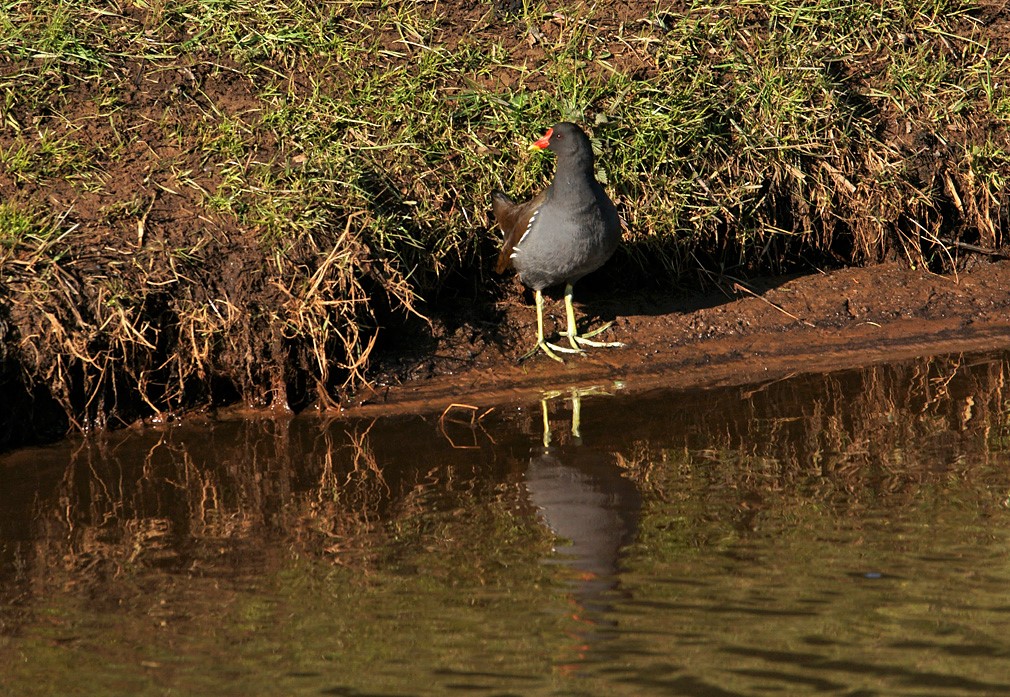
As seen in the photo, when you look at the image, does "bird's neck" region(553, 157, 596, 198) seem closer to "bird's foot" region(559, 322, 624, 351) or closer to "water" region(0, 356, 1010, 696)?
"bird's foot" region(559, 322, 624, 351)

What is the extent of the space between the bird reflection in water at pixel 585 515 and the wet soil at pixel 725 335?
57 centimetres

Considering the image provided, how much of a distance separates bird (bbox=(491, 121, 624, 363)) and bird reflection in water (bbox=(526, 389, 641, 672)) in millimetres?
739

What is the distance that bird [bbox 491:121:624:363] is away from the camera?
6094 millimetres

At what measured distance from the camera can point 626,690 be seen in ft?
11.4

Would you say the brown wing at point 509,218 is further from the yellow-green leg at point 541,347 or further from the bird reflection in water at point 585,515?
the bird reflection in water at point 585,515

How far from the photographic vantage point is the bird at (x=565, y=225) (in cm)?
609

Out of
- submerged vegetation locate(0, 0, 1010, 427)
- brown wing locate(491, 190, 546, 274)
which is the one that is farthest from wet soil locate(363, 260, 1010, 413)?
brown wing locate(491, 190, 546, 274)

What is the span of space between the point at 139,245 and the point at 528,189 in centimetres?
196

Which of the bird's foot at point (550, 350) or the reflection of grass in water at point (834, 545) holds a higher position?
the bird's foot at point (550, 350)

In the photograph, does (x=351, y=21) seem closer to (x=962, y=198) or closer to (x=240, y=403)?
(x=240, y=403)

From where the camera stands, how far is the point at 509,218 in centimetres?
642

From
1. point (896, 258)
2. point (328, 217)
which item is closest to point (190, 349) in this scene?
point (328, 217)

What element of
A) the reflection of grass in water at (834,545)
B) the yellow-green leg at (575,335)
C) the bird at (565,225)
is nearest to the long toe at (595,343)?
the yellow-green leg at (575,335)

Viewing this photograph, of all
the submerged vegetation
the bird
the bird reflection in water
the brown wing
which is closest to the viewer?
the bird reflection in water
